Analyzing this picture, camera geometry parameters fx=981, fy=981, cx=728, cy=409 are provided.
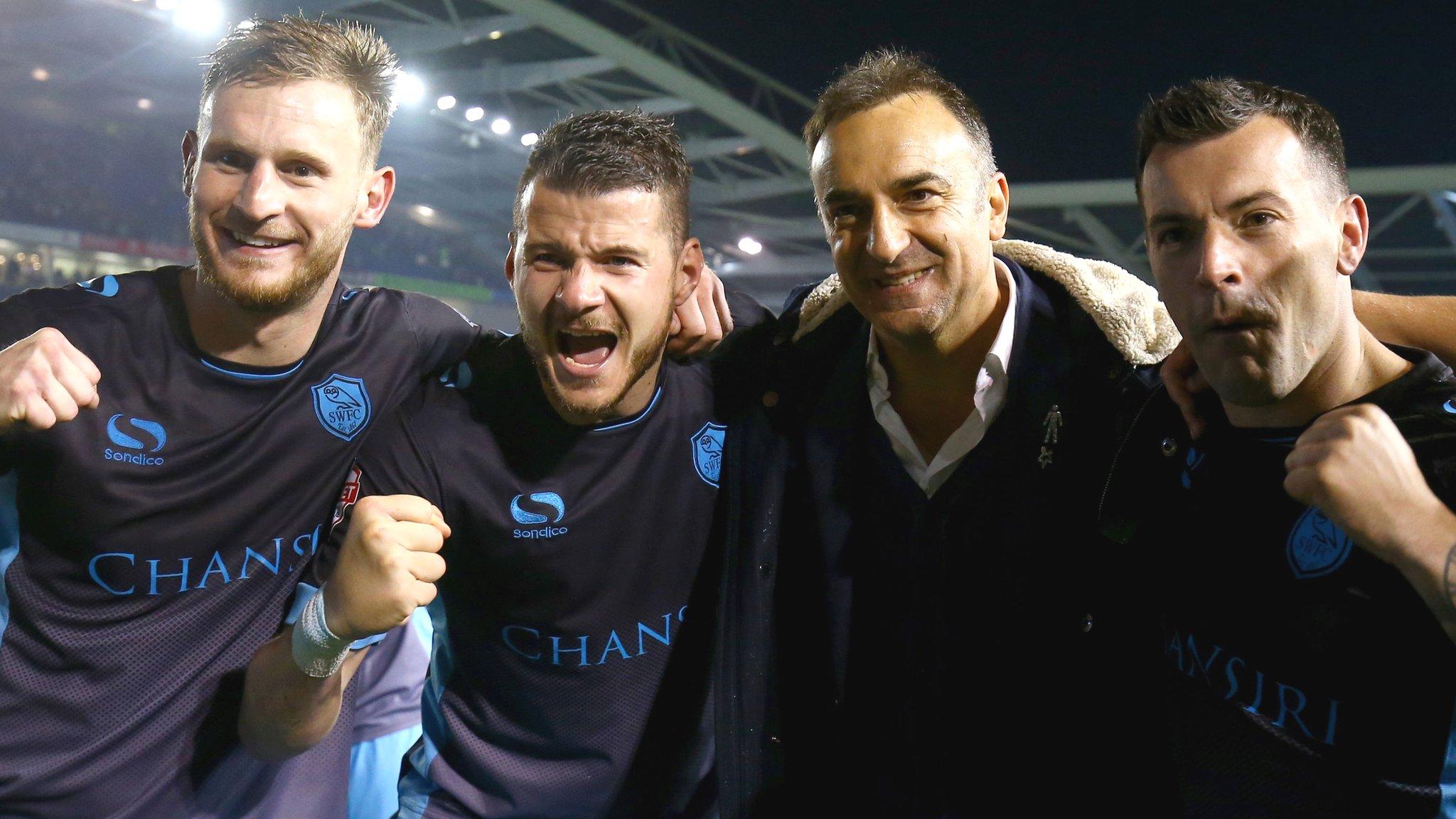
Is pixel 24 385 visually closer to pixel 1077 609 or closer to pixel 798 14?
pixel 1077 609

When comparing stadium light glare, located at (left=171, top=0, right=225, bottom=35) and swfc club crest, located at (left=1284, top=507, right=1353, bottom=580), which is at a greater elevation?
stadium light glare, located at (left=171, top=0, right=225, bottom=35)

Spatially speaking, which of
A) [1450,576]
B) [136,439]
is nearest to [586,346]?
[136,439]

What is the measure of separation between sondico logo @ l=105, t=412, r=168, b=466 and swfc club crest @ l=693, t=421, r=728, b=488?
94 cm

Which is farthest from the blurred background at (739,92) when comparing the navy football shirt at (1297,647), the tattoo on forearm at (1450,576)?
the tattoo on forearm at (1450,576)

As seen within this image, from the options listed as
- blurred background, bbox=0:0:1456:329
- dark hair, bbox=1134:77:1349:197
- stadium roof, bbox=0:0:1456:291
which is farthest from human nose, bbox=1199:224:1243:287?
stadium roof, bbox=0:0:1456:291

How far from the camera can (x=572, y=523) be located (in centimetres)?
175

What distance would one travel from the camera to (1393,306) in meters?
1.55

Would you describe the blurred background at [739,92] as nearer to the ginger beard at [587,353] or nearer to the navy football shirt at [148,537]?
the navy football shirt at [148,537]

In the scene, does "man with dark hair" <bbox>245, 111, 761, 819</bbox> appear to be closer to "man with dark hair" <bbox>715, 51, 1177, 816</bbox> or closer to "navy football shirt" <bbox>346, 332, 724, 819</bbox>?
"navy football shirt" <bbox>346, 332, 724, 819</bbox>

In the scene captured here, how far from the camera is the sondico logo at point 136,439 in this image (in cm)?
171

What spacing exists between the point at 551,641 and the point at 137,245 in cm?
1501

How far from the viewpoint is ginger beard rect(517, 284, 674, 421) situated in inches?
67.9

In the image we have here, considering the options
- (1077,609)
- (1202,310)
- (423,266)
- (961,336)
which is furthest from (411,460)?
(423,266)

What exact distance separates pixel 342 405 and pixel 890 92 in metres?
1.15
